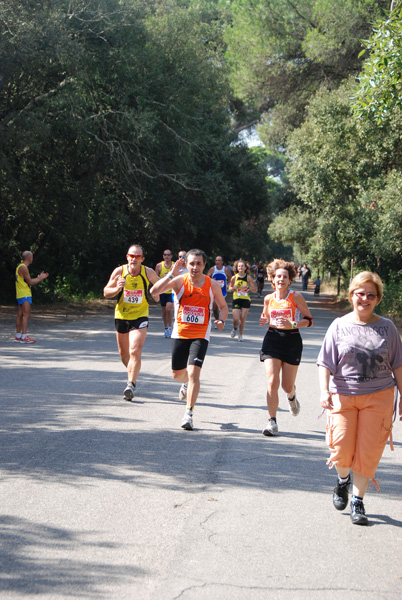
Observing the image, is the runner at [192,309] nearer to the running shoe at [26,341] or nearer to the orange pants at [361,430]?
the orange pants at [361,430]

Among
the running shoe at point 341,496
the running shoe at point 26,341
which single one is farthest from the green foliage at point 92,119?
the running shoe at point 341,496

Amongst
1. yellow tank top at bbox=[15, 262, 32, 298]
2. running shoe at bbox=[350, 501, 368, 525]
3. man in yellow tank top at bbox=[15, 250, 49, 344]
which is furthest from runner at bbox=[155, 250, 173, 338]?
running shoe at bbox=[350, 501, 368, 525]

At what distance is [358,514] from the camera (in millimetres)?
5016

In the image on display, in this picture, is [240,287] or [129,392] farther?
[240,287]

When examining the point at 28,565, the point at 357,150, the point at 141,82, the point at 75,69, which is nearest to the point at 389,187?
the point at 357,150

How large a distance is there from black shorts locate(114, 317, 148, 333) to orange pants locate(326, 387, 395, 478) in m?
4.88

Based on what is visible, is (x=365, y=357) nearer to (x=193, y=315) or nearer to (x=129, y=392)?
(x=193, y=315)

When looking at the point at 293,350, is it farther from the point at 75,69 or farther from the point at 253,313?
the point at 253,313

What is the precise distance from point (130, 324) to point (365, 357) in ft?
17.0

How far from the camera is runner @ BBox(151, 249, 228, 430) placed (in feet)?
26.9

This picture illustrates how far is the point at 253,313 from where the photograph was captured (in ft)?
97.7

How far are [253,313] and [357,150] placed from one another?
298 inches

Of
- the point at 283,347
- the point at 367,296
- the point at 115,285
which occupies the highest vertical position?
the point at 367,296

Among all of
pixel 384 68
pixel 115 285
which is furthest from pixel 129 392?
pixel 384 68
